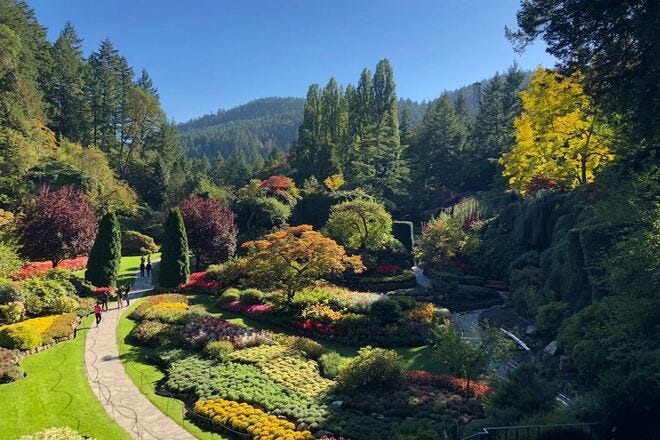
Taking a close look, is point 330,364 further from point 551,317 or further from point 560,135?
point 560,135

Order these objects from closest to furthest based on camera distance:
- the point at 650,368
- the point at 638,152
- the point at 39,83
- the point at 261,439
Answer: the point at 650,368 < the point at 261,439 < the point at 638,152 < the point at 39,83

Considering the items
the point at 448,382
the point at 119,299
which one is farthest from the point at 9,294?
the point at 448,382

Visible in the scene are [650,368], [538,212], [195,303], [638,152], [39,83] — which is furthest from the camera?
[39,83]

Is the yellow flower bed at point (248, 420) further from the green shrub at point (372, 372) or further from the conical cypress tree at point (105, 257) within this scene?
the conical cypress tree at point (105, 257)

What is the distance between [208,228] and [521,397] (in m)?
24.2

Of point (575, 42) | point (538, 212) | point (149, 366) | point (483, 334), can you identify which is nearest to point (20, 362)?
point (149, 366)

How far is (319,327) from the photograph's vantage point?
2153 centimetres

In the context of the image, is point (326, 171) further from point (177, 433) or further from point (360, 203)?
point (177, 433)

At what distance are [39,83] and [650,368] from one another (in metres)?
65.9

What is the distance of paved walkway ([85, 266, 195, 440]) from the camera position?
39.8ft

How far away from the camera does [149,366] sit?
55.3 feet

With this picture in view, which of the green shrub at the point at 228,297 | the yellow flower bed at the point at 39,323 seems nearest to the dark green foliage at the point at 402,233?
the green shrub at the point at 228,297

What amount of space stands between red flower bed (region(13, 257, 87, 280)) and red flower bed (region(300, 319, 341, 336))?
14.6 meters

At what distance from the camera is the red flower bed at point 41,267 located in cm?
2477
